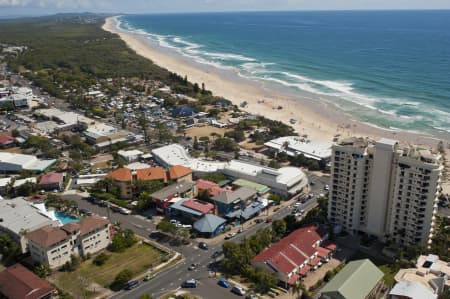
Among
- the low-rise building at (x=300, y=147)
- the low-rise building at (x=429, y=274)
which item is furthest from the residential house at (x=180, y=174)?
the low-rise building at (x=429, y=274)

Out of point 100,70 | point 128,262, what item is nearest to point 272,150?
point 128,262

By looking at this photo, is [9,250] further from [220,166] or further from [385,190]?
[385,190]

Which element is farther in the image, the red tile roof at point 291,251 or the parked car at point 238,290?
the red tile roof at point 291,251

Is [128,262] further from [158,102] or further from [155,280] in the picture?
[158,102]

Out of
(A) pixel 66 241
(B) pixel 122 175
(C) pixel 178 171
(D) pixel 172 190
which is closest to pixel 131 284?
(A) pixel 66 241

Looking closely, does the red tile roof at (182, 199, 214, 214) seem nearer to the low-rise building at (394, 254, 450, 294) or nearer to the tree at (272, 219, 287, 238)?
the tree at (272, 219, 287, 238)

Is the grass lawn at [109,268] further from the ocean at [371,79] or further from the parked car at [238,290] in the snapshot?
the ocean at [371,79]
